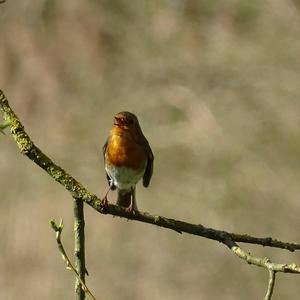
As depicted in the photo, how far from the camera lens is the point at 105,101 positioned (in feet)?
39.4

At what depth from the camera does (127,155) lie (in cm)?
380

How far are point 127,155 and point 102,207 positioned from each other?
4.94ft

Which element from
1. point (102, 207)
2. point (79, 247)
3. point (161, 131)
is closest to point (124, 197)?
point (102, 207)

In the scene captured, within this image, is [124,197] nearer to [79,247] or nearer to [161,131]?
[79,247]

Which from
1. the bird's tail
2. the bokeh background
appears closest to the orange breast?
the bird's tail

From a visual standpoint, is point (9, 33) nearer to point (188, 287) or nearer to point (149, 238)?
point (149, 238)

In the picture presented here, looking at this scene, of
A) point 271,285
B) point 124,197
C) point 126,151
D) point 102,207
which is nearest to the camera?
point 271,285

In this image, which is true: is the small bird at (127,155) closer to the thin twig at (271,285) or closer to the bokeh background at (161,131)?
the thin twig at (271,285)

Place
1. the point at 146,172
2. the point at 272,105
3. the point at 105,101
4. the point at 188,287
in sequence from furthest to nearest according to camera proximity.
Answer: the point at 105,101, the point at 272,105, the point at 188,287, the point at 146,172

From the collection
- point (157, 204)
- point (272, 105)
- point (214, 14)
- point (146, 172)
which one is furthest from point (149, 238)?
point (146, 172)

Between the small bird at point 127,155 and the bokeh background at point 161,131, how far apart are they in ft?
16.0

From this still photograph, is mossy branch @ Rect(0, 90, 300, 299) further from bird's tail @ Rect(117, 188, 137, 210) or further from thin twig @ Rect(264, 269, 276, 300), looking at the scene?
bird's tail @ Rect(117, 188, 137, 210)

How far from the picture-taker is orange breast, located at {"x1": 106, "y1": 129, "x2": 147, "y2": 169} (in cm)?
377

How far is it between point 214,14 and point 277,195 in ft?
11.6
